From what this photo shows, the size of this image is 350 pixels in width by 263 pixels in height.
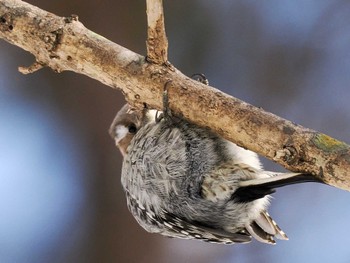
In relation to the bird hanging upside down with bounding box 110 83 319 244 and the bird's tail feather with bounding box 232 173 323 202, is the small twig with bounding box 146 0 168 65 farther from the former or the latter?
the bird's tail feather with bounding box 232 173 323 202

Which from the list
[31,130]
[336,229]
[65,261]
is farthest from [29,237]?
[336,229]

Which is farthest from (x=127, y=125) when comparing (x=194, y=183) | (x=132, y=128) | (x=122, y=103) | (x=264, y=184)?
(x=122, y=103)

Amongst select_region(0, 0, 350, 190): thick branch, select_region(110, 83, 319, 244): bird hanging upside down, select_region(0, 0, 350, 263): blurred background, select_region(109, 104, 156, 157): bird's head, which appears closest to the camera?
select_region(0, 0, 350, 190): thick branch

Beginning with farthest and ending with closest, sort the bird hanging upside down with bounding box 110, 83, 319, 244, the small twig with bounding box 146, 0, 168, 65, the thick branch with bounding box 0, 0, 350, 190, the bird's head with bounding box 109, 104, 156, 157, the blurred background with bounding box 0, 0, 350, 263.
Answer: the blurred background with bounding box 0, 0, 350, 263
the bird's head with bounding box 109, 104, 156, 157
the bird hanging upside down with bounding box 110, 83, 319, 244
the small twig with bounding box 146, 0, 168, 65
the thick branch with bounding box 0, 0, 350, 190

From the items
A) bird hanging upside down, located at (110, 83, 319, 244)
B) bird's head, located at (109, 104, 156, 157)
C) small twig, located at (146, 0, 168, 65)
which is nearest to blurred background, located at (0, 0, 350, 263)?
bird's head, located at (109, 104, 156, 157)

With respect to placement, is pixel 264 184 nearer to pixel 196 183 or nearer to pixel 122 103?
pixel 196 183

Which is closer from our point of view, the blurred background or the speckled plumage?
the speckled plumage

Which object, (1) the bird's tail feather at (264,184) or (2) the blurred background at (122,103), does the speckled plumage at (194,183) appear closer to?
(1) the bird's tail feather at (264,184)
